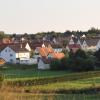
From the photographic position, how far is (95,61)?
64438 millimetres

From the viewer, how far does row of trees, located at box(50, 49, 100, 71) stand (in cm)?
6128

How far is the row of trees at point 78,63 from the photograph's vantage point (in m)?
61.3

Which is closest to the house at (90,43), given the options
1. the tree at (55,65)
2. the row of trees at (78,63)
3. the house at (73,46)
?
the house at (73,46)

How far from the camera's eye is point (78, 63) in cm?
6212

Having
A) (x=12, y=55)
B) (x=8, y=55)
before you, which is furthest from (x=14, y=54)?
(x=8, y=55)

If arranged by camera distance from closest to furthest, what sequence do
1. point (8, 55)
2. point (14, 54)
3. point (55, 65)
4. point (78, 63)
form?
point (78, 63) → point (55, 65) → point (14, 54) → point (8, 55)

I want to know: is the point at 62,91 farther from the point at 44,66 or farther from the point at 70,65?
the point at 44,66

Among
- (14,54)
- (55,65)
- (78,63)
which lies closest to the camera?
(78,63)

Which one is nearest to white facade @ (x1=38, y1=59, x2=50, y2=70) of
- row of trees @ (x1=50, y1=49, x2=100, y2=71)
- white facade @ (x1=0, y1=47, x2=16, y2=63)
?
row of trees @ (x1=50, y1=49, x2=100, y2=71)

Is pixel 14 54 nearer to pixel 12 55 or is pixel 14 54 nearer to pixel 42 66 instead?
pixel 12 55

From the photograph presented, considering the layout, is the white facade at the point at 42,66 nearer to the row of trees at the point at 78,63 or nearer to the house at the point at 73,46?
the row of trees at the point at 78,63

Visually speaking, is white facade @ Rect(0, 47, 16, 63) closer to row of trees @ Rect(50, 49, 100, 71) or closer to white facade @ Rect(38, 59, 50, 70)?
white facade @ Rect(38, 59, 50, 70)

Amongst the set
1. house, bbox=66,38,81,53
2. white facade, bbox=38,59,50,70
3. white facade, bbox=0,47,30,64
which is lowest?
white facade, bbox=38,59,50,70

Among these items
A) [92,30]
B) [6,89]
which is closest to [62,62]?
[6,89]
